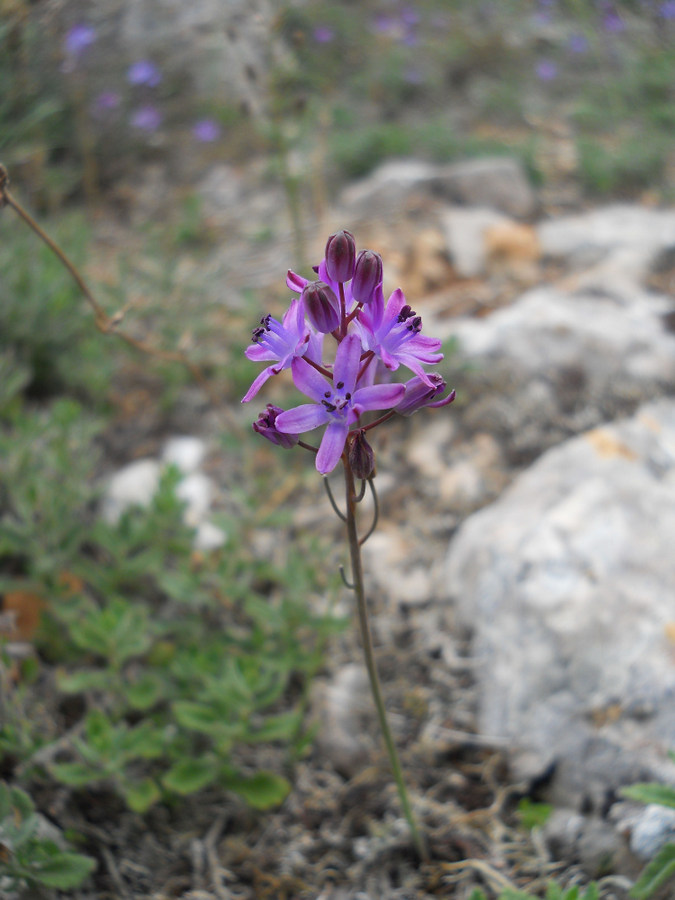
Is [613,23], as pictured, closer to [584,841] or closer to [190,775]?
[584,841]

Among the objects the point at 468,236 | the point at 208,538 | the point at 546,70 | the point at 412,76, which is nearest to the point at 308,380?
the point at 208,538

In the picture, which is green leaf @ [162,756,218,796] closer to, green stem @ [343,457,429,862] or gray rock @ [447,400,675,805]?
green stem @ [343,457,429,862]

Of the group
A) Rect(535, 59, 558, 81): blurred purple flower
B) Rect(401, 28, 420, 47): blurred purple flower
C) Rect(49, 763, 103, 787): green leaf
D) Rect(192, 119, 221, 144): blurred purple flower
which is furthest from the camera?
Rect(401, 28, 420, 47): blurred purple flower

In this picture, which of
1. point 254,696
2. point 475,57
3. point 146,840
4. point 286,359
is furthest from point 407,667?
point 475,57

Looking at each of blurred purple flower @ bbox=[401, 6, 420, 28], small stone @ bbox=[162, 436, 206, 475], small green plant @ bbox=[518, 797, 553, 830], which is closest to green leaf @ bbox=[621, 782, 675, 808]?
small green plant @ bbox=[518, 797, 553, 830]

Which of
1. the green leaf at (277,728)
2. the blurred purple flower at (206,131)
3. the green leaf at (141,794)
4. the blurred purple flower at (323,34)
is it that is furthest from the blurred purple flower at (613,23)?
the green leaf at (141,794)

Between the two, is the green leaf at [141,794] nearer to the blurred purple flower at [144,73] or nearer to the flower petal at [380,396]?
the flower petal at [380,396]
